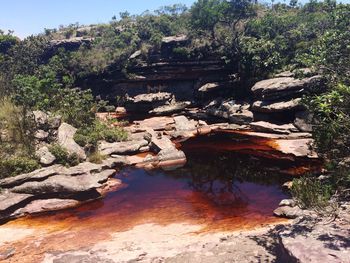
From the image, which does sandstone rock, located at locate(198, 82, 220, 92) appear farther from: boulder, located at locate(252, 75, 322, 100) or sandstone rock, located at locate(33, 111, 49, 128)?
sandstone rock, located at locate(33, 111, 49, 128)

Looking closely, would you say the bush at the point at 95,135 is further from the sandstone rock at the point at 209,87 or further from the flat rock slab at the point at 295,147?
the sandstone rock at the point at 209,87

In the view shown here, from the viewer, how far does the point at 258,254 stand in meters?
11.8

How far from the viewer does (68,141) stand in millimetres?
26062

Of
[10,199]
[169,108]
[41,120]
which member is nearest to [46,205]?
[10,199]

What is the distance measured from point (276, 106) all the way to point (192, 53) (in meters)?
20.0

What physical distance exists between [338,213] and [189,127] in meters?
26.5

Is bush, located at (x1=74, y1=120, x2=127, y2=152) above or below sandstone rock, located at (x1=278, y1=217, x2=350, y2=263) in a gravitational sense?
above

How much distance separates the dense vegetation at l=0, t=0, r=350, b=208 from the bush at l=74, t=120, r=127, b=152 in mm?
90

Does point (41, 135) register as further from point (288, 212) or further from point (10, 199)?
point (288, 212)

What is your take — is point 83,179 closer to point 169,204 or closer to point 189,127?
point 169,204

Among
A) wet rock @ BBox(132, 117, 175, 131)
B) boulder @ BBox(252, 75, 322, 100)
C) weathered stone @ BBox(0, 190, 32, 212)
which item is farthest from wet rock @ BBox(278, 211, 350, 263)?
wet rock @ BBox(132, 117, 175, 131)

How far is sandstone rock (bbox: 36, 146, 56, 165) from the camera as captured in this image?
75.4ft

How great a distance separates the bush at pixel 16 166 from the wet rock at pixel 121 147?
Result: 20.8ft

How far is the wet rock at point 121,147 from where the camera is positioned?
2811 cm
